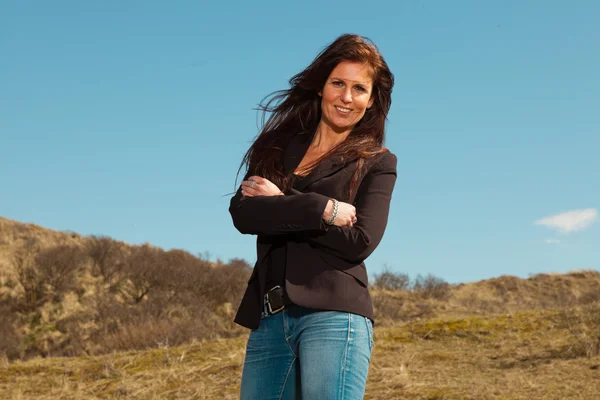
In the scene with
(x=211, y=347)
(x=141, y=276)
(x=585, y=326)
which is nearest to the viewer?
(x=585, y=326)

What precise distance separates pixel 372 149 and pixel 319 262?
24.0 inches

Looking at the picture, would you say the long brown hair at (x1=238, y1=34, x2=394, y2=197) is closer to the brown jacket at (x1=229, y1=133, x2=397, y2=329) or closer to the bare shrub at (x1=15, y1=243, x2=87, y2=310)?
the brown jacket at (x1=229, y1=133, x2=397, y2=329)

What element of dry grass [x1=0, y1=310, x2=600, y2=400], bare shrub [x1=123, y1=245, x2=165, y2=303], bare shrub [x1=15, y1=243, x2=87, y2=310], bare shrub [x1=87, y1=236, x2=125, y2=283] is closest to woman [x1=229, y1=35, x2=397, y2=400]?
dry grass [x1=0, y1=310, x2=600, y2=400]

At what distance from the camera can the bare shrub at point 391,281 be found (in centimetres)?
2425

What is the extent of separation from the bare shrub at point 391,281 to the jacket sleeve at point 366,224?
21618 millimetres

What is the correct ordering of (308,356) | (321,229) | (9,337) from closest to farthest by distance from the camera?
(308,356) < (321,229) < (9,337)

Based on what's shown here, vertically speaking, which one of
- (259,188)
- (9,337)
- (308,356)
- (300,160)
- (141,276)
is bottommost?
(9,337)

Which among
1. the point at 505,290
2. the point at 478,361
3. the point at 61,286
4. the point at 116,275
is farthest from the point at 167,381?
the point at 505,290

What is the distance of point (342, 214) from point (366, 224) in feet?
0.37

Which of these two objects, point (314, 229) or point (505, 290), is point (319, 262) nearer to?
point (314, 229)

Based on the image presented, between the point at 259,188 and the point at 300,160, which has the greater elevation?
the point at 300,160

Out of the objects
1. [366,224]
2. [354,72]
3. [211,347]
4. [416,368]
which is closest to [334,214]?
[366,224]

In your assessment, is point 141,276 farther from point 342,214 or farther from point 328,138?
point 342,214

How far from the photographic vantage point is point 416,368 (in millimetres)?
7266
